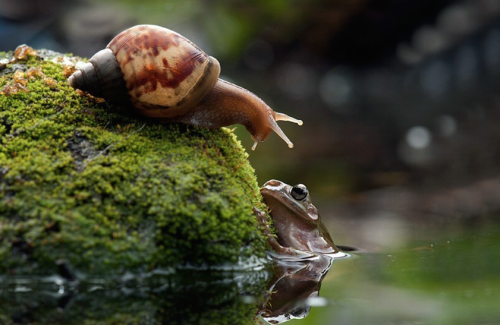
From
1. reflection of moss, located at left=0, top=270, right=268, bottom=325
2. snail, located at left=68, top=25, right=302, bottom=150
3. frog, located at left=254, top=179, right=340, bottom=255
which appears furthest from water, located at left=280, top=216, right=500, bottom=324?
snail, located at left=68, top=25, right=302, bottom=150

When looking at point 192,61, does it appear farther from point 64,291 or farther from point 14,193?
point 64,291

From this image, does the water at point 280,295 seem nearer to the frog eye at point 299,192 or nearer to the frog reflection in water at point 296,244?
the frog reflection in water at point 296,244

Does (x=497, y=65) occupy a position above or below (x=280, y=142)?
above

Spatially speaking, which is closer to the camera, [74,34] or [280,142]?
[280,142]

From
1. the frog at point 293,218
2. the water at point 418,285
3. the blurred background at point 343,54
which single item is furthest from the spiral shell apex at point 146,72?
the blurred background at point 343,54

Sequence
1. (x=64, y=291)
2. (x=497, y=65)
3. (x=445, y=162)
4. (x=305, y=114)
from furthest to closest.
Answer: (x=497, y=65), (x=305, y=114), (x=445, y=162), (x=64, y=291)

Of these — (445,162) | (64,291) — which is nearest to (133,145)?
(64,291)

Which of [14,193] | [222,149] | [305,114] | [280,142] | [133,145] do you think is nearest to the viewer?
[14,193]

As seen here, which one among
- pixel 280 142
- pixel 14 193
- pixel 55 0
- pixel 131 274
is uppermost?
pixel 55 0
